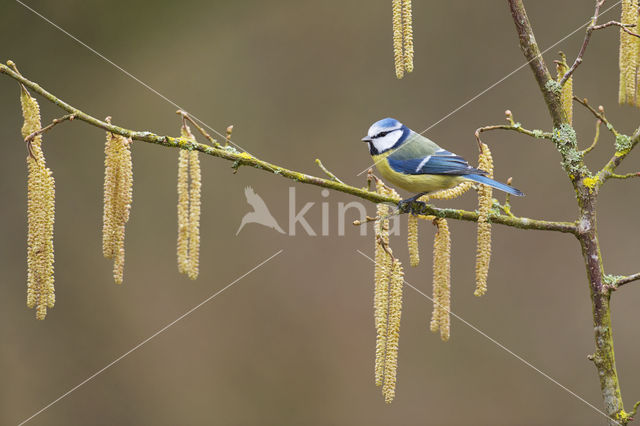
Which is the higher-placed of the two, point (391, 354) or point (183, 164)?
point (183, 164)

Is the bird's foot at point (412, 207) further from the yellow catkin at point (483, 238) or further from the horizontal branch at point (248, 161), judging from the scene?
the yellow catkin at point (483, 238)

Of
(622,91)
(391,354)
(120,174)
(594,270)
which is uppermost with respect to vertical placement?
(622,91)

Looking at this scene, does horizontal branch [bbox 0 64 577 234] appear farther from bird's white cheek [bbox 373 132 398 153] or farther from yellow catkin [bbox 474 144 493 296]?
bird's white cheek [bbox 373 132 398 153]

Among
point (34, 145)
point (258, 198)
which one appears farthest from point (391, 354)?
point (258, 198)

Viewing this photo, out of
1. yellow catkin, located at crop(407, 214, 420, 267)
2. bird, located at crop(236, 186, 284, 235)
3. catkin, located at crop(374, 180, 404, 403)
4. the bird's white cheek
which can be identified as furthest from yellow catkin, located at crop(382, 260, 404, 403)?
bird, located at crop(236, 186, 284, 235)

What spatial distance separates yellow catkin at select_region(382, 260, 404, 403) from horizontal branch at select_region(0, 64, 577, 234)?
0.14 meters

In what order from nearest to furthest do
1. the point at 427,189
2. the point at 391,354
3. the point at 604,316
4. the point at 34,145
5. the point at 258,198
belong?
1. the point at 34,145
2. the point at 391,354
3. the point at 604,316
4. the point at 427,189
5. the point at 258,198

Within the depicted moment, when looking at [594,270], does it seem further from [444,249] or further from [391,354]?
[391,354]

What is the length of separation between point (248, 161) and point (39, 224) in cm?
35

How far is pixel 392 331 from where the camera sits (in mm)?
1126

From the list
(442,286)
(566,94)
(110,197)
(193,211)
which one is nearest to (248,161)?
(193,211)

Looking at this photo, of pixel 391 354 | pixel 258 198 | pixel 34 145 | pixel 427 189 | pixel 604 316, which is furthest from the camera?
pixel 258 198

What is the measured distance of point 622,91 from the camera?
133 cm

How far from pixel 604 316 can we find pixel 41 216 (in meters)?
1.02
